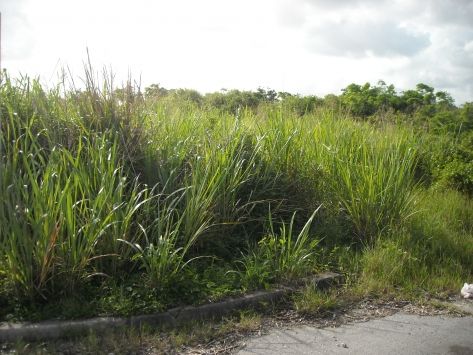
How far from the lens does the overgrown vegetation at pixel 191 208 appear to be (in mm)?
3867

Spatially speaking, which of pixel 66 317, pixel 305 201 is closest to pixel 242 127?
pixel 305 201

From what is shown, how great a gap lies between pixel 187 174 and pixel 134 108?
1019 mm

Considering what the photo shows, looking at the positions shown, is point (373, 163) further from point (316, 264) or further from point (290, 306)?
point (290, 306)

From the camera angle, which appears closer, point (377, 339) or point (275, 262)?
point (377, 339)

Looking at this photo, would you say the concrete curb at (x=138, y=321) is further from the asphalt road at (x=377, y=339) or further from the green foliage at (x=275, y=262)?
the asphalt road at (x=377, y=339)

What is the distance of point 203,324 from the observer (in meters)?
3.88

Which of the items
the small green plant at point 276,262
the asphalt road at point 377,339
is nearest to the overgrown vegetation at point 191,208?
the small green plant at point 276,262

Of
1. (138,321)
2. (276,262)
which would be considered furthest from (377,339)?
(138,321)

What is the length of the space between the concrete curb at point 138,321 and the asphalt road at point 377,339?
417mm

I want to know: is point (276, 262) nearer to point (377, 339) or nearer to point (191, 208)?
point (191, 208)

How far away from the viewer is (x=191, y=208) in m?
4.62

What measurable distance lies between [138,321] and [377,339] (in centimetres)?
186

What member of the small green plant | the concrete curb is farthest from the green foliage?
the concrete curb

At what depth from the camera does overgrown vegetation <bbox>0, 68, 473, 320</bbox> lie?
3.87 m
